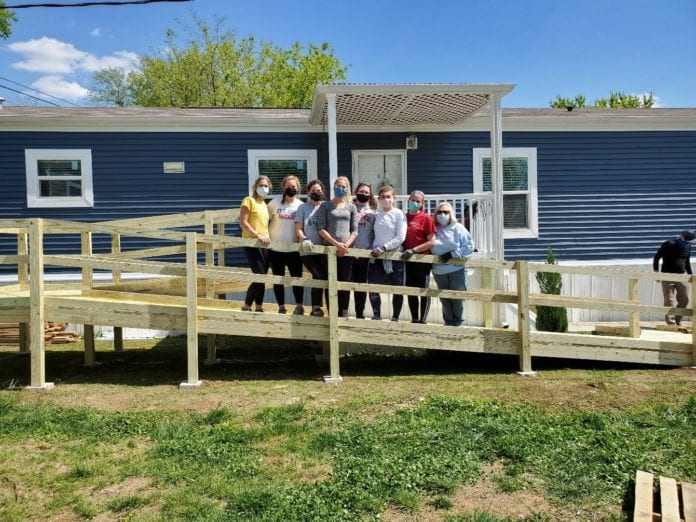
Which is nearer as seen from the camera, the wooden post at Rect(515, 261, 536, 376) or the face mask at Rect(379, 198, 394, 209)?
the face mask at Rect(379, 198, 394, 209)

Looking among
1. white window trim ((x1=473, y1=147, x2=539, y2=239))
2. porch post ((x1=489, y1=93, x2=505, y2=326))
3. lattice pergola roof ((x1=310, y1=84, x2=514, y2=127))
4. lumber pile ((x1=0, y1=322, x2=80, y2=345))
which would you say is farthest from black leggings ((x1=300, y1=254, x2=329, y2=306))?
white window trim ((x1=473, y1=147, x2=539, y2=239))

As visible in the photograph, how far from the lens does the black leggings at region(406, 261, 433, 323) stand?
20.2 ft

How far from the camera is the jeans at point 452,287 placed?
245 inches

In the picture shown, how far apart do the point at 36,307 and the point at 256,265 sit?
2.31 metres

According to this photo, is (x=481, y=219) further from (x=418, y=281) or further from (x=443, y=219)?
(x=418, y=281)

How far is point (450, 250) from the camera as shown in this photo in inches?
237

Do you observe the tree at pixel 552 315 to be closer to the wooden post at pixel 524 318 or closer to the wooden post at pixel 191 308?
the wooden post at pixel 524 318

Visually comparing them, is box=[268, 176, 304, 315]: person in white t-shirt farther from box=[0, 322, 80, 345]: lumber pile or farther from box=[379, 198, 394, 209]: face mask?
box=[0, 322, 80, 345]: lumber pile

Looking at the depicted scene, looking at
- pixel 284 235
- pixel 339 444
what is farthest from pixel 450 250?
pixel 339 444

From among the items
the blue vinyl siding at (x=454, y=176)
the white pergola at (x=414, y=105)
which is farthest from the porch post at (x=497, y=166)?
the blue vinyl siding at (x=454, y=176)

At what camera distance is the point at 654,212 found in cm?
1105

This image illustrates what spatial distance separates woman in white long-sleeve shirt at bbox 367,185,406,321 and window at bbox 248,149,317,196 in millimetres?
4590

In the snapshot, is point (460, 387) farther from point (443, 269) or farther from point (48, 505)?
point (48, 505)

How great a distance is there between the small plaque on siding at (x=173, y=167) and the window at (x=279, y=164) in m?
1.26
